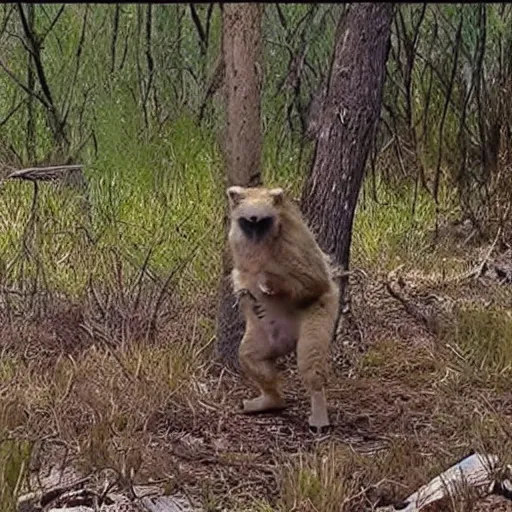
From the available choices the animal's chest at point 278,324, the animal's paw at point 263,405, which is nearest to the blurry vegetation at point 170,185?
the animal's paw at point 263,405

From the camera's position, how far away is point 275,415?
628cm

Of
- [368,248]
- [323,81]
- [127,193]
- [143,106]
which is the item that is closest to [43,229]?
[127,193]

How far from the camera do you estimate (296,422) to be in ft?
20.4

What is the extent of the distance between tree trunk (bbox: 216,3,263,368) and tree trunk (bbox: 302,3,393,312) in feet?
1.73

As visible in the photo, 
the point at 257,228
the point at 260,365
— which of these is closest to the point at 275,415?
the point at 260,365

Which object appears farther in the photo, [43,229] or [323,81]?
[323,81]

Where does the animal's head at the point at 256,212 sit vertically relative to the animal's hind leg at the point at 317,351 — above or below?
above

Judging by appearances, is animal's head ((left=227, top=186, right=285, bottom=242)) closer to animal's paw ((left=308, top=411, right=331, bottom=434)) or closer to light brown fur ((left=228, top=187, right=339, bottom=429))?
light brown fur ((left=228, top=187, right=339, bottom=429))

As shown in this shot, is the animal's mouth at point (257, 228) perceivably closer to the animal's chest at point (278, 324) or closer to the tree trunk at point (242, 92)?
the animal's chest at point (278, 324)

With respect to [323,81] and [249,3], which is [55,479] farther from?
[323,81]

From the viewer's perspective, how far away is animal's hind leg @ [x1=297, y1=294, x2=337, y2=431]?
231 inches

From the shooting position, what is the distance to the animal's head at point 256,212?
227 inches

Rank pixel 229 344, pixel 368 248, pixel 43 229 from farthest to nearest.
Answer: pixel 368 248
pixel 43 229
pixel 229 344

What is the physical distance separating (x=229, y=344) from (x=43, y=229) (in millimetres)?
2107
